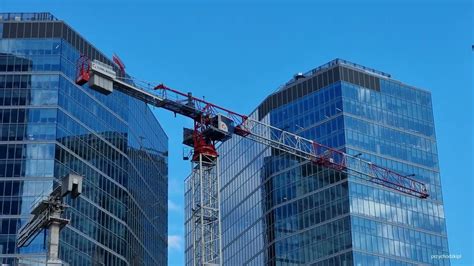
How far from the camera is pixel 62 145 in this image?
14825 cm

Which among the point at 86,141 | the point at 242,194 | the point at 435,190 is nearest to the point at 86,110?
the point at 86,141

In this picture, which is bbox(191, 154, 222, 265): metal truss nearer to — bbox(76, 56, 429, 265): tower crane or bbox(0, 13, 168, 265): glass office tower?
bbox(76, 56, 429, 265): tower crane

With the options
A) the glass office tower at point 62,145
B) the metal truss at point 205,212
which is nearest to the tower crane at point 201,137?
the metal truss at point 205,212

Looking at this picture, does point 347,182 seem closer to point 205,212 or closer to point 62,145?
point 205,212

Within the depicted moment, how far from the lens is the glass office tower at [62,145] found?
5694 inches

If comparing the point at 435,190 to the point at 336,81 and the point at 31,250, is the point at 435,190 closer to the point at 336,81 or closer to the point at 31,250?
the point at 336,81

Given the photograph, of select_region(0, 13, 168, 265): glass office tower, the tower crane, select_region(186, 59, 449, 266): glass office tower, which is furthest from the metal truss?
select_region(186, 59, 449, 266): glass office tower

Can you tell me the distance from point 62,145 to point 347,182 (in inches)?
1690

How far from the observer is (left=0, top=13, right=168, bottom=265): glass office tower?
145m

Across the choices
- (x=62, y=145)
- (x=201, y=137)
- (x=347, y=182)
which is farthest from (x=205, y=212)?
(x=347, y=182)

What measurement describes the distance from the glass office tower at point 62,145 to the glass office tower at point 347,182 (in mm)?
24385

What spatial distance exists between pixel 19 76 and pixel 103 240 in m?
27.8

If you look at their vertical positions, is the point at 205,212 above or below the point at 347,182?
below

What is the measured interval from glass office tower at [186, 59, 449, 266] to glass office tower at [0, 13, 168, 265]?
24.4 m
